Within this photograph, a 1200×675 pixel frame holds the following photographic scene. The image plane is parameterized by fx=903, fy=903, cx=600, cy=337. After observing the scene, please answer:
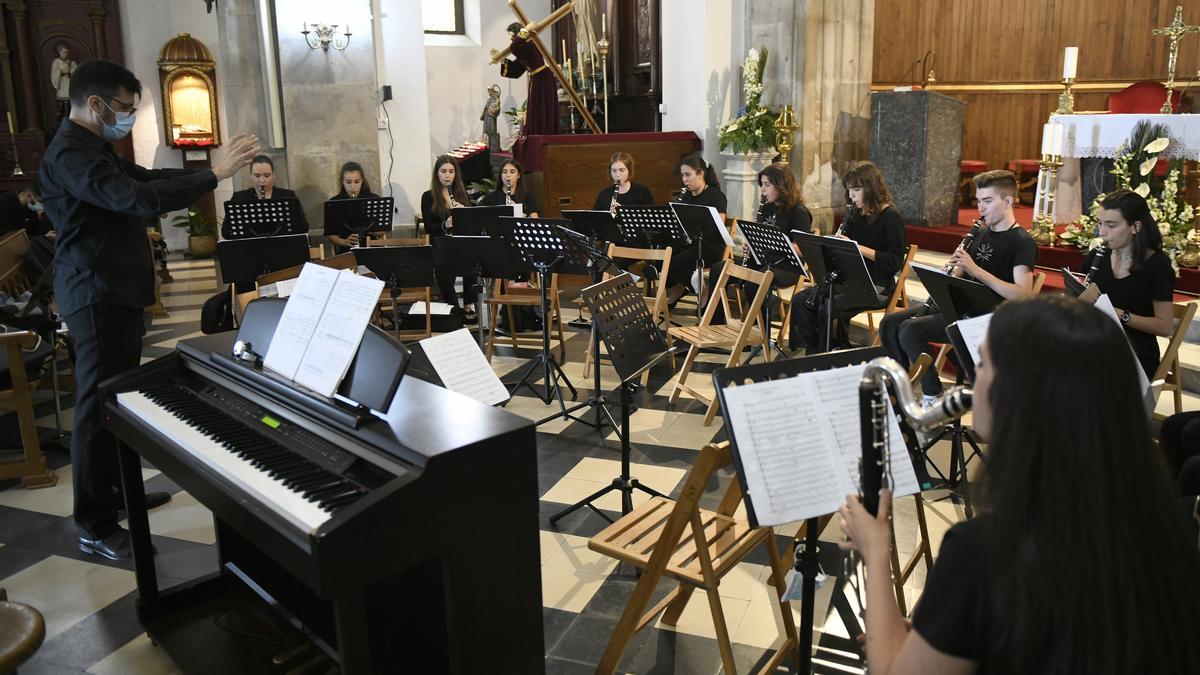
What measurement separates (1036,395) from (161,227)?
43.3ft

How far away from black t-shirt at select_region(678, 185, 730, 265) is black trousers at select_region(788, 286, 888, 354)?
1.11 m

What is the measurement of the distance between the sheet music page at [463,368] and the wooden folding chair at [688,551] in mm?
735

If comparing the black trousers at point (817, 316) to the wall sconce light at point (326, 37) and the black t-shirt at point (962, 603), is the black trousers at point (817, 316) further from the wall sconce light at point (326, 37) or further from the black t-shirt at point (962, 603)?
the wall sconce light at point (326, 37)

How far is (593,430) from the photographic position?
503 centimetres

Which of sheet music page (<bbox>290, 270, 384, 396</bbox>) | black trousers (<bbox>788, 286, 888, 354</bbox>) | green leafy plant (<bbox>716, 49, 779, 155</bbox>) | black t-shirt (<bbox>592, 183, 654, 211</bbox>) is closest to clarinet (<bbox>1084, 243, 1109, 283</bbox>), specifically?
black trousers (<bbox>788, 286, 888, 354</bbox>)

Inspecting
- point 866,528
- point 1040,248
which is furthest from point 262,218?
point 1040,248

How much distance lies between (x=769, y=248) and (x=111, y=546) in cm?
375

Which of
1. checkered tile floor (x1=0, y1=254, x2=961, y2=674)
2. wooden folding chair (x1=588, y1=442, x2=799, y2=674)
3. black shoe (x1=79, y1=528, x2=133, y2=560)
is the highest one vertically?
wooden folding chair (x1=588, y1=442, x2=799, y2=674)

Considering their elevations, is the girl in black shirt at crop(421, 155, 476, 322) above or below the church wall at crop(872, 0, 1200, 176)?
below

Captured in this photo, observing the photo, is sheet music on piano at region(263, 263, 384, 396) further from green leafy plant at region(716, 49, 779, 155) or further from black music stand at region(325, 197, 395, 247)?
green leafy plant at region(716, 49, 779, 155)

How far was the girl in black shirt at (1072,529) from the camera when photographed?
4.20 ft

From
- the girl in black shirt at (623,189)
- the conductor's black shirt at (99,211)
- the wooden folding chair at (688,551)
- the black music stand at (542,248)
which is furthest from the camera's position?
the girl in black shirt at (623,189)

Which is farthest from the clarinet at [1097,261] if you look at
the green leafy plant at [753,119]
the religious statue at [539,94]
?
the religious statue at [539,94]

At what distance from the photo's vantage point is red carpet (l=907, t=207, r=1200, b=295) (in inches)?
237
